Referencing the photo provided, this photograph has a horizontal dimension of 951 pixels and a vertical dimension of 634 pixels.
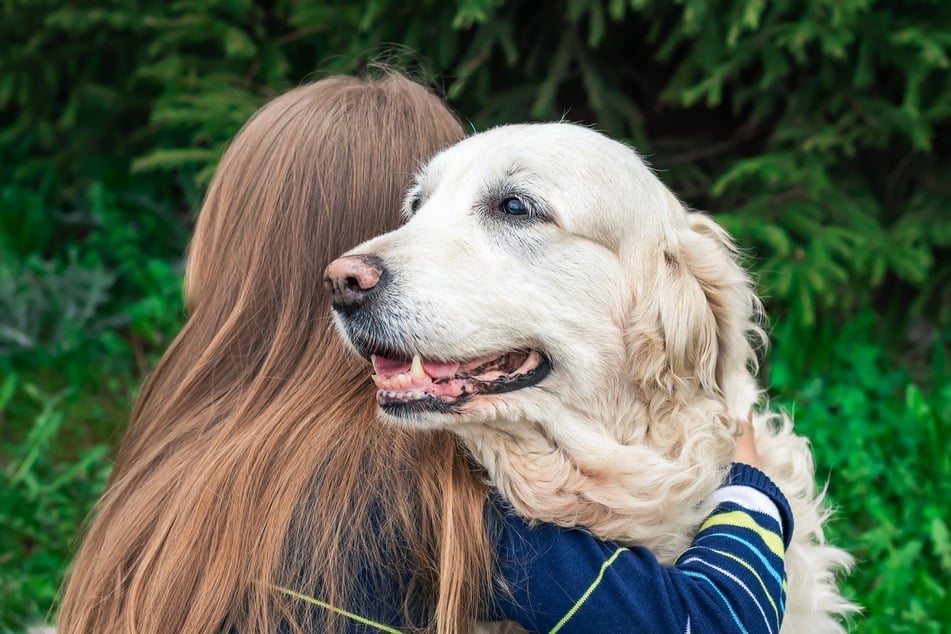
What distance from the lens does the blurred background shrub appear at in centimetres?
346

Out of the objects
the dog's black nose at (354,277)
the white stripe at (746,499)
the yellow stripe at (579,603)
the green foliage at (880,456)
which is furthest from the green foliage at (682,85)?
the yellow stripe at (579,603)

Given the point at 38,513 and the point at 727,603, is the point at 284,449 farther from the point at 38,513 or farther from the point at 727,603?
the point at 38,513

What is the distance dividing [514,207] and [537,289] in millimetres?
210

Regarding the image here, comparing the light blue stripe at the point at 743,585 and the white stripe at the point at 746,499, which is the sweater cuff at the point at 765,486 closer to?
the white stripe at the point at 746,499

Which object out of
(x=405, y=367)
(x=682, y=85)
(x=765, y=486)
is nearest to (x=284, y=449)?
(x=405, y=367)

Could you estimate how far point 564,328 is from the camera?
80.8 inches

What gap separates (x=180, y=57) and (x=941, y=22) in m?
3.22

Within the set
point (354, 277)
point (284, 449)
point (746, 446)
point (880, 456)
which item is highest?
point (354, 277)

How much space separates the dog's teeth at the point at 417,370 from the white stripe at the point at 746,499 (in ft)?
2.39

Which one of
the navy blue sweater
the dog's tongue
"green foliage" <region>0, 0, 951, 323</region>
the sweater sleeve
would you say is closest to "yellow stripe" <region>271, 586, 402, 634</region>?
the navy blue sweater

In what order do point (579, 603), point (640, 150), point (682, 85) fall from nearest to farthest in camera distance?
point (579, 603) → point (682, 85) → point (640, 150)

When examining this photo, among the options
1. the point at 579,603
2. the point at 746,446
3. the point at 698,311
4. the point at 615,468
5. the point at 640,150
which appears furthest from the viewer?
the point at 640,150

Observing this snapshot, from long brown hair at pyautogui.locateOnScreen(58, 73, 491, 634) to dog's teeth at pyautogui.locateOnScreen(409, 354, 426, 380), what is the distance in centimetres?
14

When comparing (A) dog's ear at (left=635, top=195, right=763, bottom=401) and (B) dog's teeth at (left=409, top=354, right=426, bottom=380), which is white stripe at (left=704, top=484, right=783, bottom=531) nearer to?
(A) dog's ear at (left=635, top=195, right=763, bottom=401)
